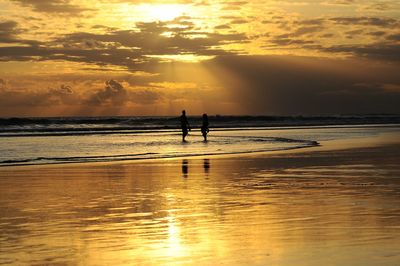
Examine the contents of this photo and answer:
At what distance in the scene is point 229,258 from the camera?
912 centimetres

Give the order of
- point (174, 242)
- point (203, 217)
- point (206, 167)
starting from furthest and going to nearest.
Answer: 1. point (206, 167)
2. point (203, 217)
3. point (174, 242)

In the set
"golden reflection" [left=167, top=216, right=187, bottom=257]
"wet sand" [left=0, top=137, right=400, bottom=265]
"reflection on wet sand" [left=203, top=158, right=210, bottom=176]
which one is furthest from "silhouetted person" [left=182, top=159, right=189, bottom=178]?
"golden reflection" [left=167, top=216, right=187, bottom=257]

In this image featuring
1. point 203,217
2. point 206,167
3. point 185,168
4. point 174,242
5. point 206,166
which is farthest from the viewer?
point 206,166

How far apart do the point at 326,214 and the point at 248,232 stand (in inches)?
91.1

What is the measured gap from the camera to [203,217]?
1266cm

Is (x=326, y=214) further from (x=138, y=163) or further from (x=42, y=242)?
(x=138, y=163)

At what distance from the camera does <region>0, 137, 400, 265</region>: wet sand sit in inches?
369

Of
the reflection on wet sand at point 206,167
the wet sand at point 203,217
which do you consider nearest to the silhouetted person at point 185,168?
the wet sand at point 203,217

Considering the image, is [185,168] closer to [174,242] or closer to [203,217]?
[203,217]

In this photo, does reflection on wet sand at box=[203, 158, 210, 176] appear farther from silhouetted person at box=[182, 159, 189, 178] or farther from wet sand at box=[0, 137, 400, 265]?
silhouetted person at box=[182, 159, 189, 178]

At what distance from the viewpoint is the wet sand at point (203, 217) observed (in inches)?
369

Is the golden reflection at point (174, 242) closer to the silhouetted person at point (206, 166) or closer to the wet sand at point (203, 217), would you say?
the wet sand at point (203, 217)

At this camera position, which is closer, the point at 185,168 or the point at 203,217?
the point at 203,217

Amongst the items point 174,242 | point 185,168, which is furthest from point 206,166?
point 174,242
